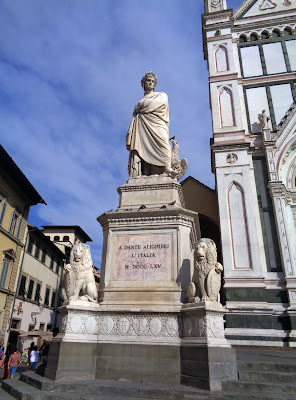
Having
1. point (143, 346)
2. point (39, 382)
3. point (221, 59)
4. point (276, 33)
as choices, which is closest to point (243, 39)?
point (276, 33)

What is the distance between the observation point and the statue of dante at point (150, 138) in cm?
874

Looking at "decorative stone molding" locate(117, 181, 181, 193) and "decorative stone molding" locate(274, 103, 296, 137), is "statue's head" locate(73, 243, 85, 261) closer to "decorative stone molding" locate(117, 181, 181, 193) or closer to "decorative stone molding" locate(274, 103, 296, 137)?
"decorative stone molding" locate(117, 181, 181, 193)

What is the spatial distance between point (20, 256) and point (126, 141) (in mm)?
20604

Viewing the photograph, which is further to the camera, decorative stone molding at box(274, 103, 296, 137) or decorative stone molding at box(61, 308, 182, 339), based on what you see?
decorative stone molding at box(274, 103, 296, 137)

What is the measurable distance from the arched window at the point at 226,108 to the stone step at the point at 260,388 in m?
13.0

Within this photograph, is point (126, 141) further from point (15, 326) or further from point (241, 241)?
point (15, 326)

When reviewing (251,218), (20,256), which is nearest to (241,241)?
(251,218)

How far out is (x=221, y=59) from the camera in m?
18.0

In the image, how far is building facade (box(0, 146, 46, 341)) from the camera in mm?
23030

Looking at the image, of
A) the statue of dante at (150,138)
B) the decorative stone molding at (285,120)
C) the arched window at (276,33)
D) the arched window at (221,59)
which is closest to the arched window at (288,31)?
the arched window at (276,33)

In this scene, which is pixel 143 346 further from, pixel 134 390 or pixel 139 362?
pixel 134 390

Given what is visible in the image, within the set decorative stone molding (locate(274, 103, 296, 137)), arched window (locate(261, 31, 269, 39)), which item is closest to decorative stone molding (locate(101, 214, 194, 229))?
decorative stone molding (locate(274, 103, 296, 137))

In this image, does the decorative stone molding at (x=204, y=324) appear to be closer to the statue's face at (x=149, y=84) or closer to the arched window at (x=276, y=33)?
the statue's face at (x=149, y=84)

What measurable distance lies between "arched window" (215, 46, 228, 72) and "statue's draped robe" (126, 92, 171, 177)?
9819 mm
